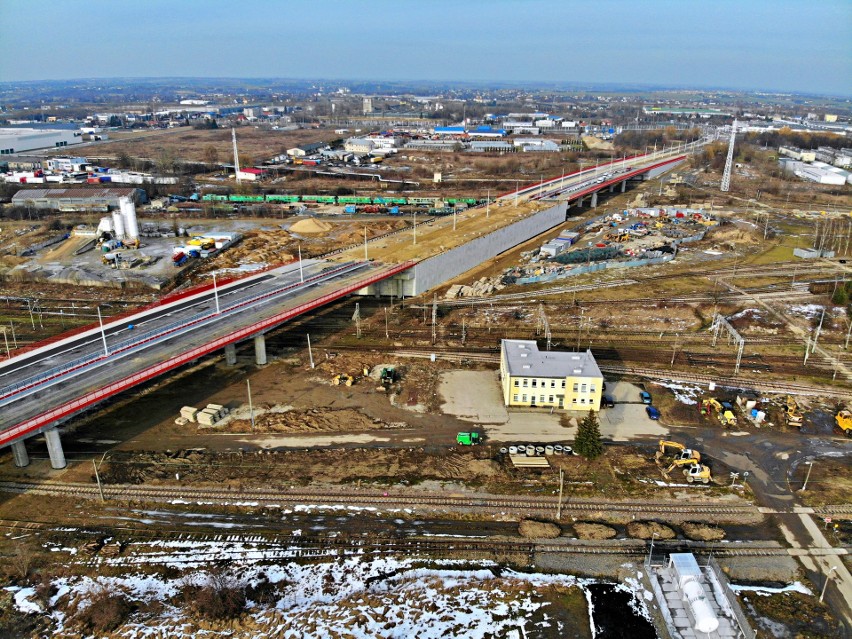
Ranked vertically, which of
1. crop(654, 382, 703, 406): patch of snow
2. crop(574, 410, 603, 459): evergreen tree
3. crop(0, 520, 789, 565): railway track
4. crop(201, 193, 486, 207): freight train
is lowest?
crop(0, 520, 789, 565): railway track

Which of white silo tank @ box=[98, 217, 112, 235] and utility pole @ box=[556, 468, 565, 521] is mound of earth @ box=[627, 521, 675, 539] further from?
white silo tank @ box=[98, 217, 112, 235]

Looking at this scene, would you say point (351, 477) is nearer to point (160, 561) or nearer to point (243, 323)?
point (160, 561)

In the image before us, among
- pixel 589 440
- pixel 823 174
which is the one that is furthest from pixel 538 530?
pixel 823 174

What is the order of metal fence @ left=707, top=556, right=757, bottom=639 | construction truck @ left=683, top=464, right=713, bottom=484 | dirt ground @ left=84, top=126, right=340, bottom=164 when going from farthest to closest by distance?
dirt ground @ left=84, top=126, right=340, bottom=164, construction truck @ left=683, top=464, right=713, bottom=484, metal fence @ left=707, top=556, right=757, bottom=639

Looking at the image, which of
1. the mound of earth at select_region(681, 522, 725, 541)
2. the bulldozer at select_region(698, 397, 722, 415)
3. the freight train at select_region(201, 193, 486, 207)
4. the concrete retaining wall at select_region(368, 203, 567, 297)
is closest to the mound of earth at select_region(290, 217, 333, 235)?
the freight train at select_region(201, 193, 486, 207)

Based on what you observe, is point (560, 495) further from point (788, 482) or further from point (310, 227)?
point (310, 227)

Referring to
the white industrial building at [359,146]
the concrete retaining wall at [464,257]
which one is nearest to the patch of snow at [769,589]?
the concrete retaining wall at [464,257]
